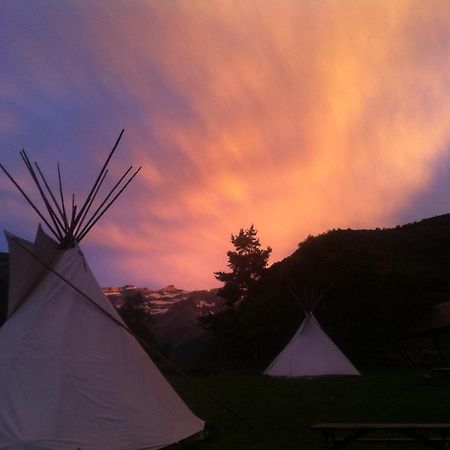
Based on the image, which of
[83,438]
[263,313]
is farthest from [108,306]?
[263,313]

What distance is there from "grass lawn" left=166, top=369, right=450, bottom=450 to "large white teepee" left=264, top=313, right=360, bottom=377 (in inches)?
143

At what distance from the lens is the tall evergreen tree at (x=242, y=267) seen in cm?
3859

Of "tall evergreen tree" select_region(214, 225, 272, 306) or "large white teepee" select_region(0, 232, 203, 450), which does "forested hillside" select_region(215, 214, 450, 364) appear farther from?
"large white teepee" select_region(0, 232, 203, 450)

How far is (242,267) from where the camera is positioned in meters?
39.8

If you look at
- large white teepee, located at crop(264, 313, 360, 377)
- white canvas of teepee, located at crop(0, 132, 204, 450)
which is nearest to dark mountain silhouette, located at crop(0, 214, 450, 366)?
large white teepee, located at crop(264, 313, 360, 377)

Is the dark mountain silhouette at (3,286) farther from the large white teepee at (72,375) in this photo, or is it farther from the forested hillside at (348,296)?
the large white teepee at (72,375)

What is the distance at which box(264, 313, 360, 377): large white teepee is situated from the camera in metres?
20.6

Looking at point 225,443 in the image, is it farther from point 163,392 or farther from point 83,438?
point 83,438

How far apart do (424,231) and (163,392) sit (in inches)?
1388

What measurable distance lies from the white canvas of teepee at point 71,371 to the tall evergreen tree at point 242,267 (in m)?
30.4

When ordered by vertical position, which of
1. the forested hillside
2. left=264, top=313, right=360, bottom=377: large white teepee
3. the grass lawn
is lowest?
the grass lawn

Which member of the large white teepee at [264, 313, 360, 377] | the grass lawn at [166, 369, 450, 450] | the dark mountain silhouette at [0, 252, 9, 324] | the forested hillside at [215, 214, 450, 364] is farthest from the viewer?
the forested hillside at [215, 214, 450, 364]

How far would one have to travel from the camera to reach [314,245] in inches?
1217

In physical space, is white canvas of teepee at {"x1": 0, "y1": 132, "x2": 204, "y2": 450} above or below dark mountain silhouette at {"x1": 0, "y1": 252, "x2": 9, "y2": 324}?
below
